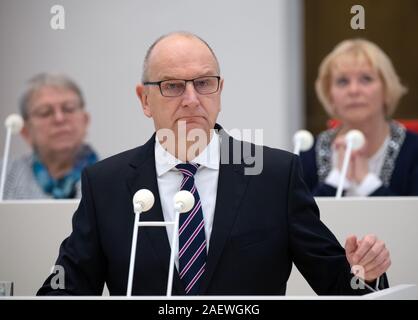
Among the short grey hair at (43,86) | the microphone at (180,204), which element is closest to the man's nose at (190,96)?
the microphone at (180,204)

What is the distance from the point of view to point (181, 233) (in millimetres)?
2418

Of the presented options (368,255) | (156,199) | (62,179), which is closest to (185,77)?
(156,199)

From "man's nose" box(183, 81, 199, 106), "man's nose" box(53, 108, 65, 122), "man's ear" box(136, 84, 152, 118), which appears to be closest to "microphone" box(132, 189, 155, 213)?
"man's nose" box(183, 81, 199, 106)

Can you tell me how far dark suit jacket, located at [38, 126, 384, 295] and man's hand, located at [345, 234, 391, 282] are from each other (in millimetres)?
48

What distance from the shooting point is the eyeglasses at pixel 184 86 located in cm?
248

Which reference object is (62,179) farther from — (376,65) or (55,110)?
(376,65)

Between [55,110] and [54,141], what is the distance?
144mm

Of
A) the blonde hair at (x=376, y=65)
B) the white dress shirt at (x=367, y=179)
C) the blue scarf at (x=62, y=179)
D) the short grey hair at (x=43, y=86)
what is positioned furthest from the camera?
the short grey hair at (x=43, y=86)

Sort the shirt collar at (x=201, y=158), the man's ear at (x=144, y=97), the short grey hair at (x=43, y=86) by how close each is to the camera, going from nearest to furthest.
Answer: the shirt collar at (x=201, y=158) → the man's ear at (x=144, y=97) → the short grey hair at (x=43, y=86)

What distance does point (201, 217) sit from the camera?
2443 mm

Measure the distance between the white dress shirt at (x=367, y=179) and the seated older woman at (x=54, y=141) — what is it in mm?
1174

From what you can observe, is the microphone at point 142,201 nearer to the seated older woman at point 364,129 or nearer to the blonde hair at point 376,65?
the seated older woman at point 364,129

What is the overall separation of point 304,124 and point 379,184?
199 cm

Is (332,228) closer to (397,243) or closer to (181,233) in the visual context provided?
(397,243)
